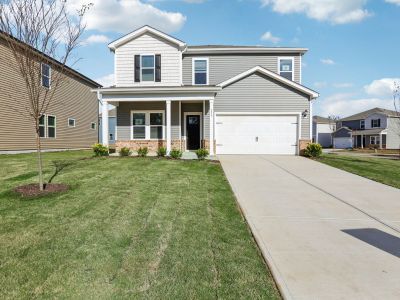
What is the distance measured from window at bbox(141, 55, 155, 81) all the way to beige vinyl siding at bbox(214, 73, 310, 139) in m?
4.14

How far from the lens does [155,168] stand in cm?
1128

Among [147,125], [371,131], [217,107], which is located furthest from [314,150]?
[371,131]

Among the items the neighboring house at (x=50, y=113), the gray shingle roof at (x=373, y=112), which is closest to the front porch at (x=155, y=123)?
the neighboring house at (x=50, y=113)

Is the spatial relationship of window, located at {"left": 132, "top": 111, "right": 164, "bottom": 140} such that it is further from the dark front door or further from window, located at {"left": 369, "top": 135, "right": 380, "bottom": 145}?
window, located at {"left": 369, "top": 135, "right": 380, "bottom": 145}

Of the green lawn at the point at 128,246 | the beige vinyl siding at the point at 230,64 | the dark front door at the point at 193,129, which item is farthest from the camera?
the beige vinyl siding at the point at 230,64

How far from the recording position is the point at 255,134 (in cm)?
1809

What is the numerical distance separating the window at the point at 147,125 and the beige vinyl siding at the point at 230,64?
3.02 metres

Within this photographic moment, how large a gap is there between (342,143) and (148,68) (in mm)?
45230

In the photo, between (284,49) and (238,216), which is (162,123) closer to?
(284,49)

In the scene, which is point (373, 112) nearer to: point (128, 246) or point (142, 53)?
point (142, 53)

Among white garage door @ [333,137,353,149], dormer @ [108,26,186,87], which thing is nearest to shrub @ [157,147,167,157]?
dormer @ [108,26,186,87]

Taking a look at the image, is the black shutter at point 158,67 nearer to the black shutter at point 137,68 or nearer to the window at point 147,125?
the black shutter at point 137,68

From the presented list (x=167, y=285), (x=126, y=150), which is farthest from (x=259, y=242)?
(x=126, y=150)

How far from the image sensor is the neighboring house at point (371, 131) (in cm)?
4625
